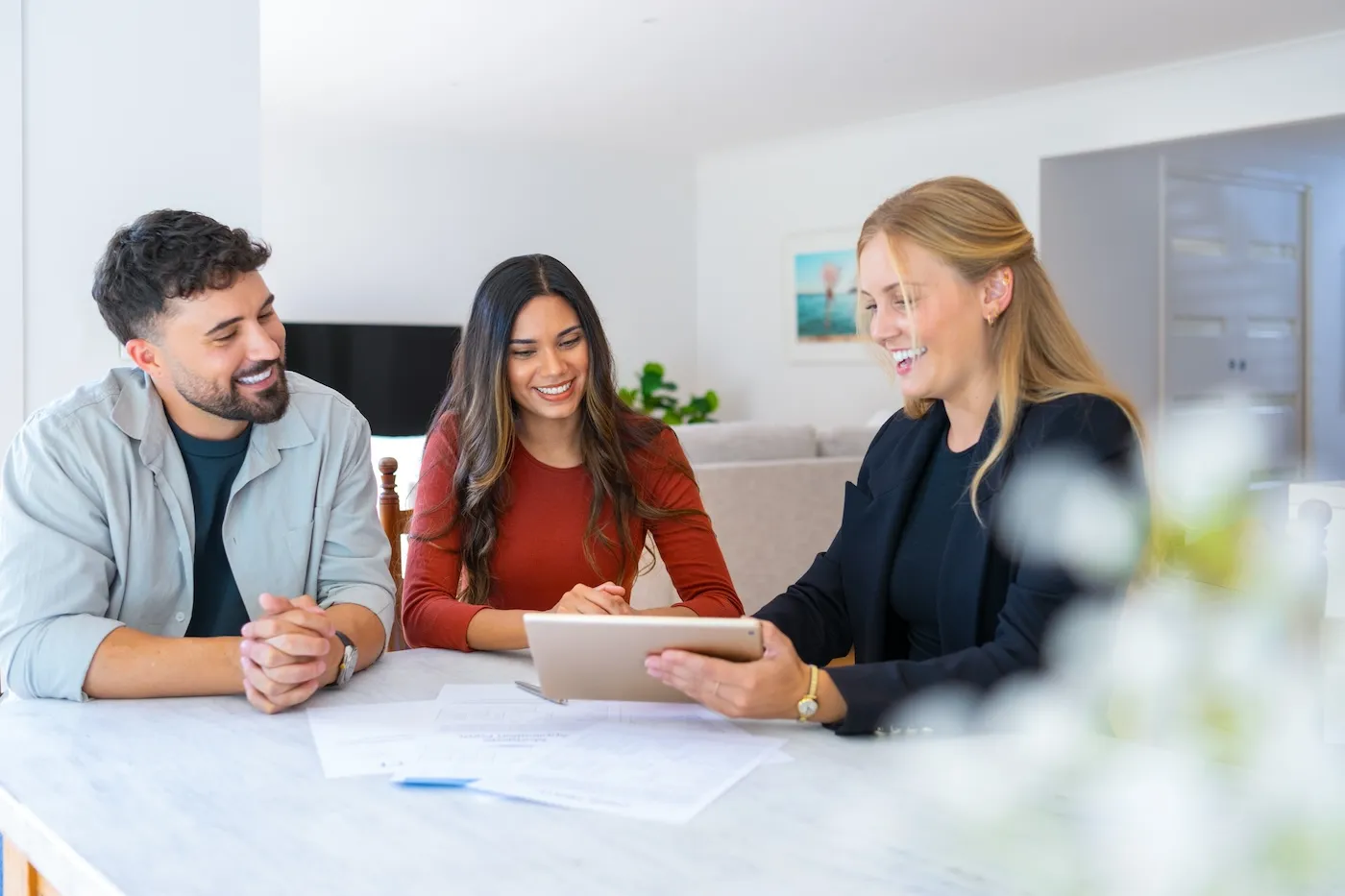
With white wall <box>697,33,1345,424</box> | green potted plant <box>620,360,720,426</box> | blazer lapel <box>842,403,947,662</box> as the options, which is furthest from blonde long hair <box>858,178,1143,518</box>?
green potted plant <box>620,360,720,426</box>

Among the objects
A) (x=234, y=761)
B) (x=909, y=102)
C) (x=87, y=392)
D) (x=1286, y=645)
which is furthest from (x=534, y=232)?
(x=1286, y=645)

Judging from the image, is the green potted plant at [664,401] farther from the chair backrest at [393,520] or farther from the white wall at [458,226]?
the chair backrest at [393,520]

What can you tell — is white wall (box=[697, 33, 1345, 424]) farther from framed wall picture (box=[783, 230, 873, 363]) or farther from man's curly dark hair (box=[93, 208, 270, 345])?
man's curly dark hair (box=[93, 208, 270, 345])

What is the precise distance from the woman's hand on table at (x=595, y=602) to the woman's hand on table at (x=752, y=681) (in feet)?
Answer: 1.31

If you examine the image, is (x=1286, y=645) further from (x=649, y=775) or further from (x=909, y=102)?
(x=909, y=102)

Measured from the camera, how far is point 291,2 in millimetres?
5129

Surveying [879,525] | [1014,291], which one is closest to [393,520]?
[879,525]

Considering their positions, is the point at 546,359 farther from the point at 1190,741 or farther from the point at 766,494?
the point at 766,494

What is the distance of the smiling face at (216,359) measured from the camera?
1810 millimetres

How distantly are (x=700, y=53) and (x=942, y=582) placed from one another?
4.95m

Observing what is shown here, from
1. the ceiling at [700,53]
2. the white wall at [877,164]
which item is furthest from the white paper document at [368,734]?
the white wall at [877,164]

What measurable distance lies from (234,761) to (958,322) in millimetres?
1065

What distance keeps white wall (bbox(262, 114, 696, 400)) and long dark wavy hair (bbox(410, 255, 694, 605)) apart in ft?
17.7

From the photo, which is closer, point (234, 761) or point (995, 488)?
point (234, 761)
